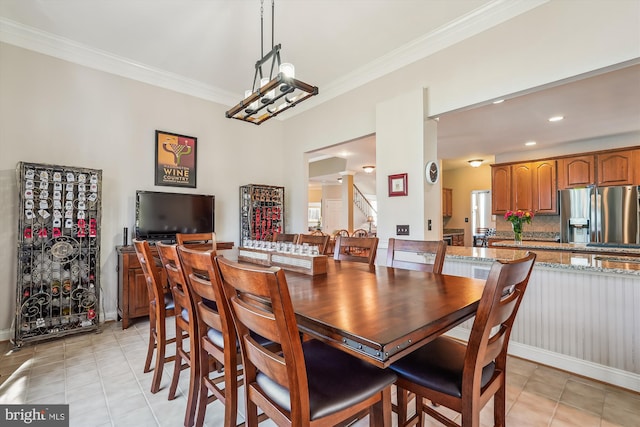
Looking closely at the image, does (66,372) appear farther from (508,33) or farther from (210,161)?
(508,33)

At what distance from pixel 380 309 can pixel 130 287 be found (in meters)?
3.18

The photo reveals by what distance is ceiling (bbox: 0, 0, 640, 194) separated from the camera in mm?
2637

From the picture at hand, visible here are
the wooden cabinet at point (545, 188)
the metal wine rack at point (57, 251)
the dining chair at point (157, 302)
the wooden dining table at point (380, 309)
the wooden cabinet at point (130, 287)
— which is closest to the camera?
the wooden dining table at point (380, 309)

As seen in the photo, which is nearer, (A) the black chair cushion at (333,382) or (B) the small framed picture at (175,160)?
(A) the black chair cushion at (333,382)

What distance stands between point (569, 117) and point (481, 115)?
52.7 inches

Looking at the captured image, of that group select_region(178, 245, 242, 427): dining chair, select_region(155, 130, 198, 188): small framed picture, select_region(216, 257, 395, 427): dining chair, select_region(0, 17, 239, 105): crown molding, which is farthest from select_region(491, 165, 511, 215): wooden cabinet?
select_region(178, 245, 242, 427): dining chair

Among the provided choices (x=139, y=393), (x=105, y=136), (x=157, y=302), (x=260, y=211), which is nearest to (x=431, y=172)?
(x=260, y=211)

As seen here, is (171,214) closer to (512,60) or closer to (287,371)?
(287,371)

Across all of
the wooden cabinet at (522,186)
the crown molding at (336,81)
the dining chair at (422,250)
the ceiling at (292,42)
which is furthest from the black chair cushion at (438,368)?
the wooden cabinet at (522,186)

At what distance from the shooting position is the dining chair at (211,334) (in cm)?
127

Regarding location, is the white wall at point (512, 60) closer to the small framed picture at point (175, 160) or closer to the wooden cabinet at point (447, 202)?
the small framed picture at point (175, 160)

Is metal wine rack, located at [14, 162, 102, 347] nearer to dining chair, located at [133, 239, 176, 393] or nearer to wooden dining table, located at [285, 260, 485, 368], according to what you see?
dining chair, located at [133, 239, 176, 393]

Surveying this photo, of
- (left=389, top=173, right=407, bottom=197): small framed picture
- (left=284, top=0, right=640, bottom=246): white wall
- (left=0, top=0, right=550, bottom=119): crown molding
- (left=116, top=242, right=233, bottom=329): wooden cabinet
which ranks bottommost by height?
(left=116, top=242, right=233, bottom=329): wooden cabinet

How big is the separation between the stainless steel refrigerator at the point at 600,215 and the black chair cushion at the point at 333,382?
5.36 m
